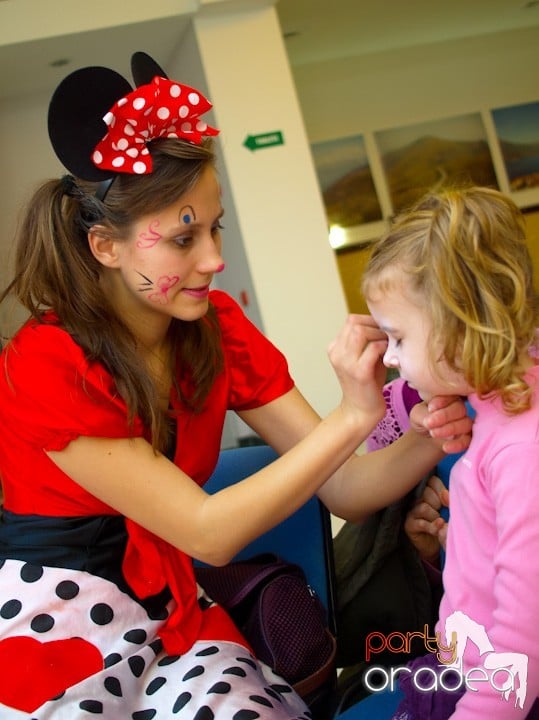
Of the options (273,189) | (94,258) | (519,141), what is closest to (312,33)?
(273,189)

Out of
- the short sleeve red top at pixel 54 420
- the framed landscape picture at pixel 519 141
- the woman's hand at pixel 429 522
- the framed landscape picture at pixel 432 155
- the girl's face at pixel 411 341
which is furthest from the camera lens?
the framed landscape picture at pixel 519 141

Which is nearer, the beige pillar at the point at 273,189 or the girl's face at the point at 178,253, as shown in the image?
the girl's face at the point at 178,253

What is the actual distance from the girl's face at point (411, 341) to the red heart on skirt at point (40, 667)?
0.63m

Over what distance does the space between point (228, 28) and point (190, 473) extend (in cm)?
387

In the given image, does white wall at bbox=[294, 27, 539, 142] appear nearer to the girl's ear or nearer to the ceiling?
the ceiling

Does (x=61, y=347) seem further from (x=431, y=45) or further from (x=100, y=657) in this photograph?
(x=431, y=45)

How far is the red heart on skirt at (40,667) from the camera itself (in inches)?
51.5

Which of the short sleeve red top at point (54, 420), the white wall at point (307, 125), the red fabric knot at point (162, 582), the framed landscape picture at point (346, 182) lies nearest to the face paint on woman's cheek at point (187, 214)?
the short sleeve red top at point (54, 420)

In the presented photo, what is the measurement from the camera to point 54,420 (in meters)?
1.39

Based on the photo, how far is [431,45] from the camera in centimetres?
713

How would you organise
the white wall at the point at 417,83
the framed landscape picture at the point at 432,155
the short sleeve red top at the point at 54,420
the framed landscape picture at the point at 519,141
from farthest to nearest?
1. the framed landscape picture at the point at 519,141
2. the framed landscape picture at the point at 432,155
3. the white wall at the point at 417,83
4. the short sleeve red top at the point at 54,420

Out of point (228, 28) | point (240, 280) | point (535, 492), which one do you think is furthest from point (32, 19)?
point (535, 492)

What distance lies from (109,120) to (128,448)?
51 centimetres

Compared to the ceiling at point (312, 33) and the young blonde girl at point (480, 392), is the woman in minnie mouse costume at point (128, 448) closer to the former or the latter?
the young blonde girl at point (480, 392)
